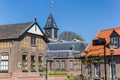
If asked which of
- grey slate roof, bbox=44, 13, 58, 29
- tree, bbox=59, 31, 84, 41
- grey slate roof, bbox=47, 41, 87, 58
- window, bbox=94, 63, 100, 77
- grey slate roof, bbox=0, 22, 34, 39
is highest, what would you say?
grey slate roof, bbox=44, 13, 58, 29

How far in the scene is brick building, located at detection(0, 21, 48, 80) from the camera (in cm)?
3727

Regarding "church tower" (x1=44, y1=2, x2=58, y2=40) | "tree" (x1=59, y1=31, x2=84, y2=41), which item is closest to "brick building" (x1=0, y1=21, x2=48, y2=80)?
"church tower" (x1=44, y1=2, x2=58, y2=40)

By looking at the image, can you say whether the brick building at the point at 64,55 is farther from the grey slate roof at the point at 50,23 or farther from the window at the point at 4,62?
the grey slate roof at the point at 50,23

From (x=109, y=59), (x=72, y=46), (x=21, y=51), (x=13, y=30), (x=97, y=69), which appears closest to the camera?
(x=109, y=59)

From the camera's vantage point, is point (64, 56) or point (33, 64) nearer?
point (33, 64)

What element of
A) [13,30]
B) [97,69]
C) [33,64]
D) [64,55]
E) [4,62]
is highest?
[13,30]

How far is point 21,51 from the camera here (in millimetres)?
38188

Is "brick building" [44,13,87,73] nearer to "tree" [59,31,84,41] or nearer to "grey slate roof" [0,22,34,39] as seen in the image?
"grey slate roof" [0,22,34,39]

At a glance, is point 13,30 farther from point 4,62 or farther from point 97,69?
point 97,69

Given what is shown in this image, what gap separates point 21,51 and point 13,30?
10.6ft

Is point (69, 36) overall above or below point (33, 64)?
above

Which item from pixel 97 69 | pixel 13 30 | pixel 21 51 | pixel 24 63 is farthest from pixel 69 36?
pixel 97 69

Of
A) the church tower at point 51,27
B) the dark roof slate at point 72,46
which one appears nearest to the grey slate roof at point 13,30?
the dark roof slate at point 72,46

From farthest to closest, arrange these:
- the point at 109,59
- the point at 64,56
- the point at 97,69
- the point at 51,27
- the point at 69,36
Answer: the point at 69,36 → the point at 51,27 → the point at 64,56 → the point at 97,69 → the point at 109,59
